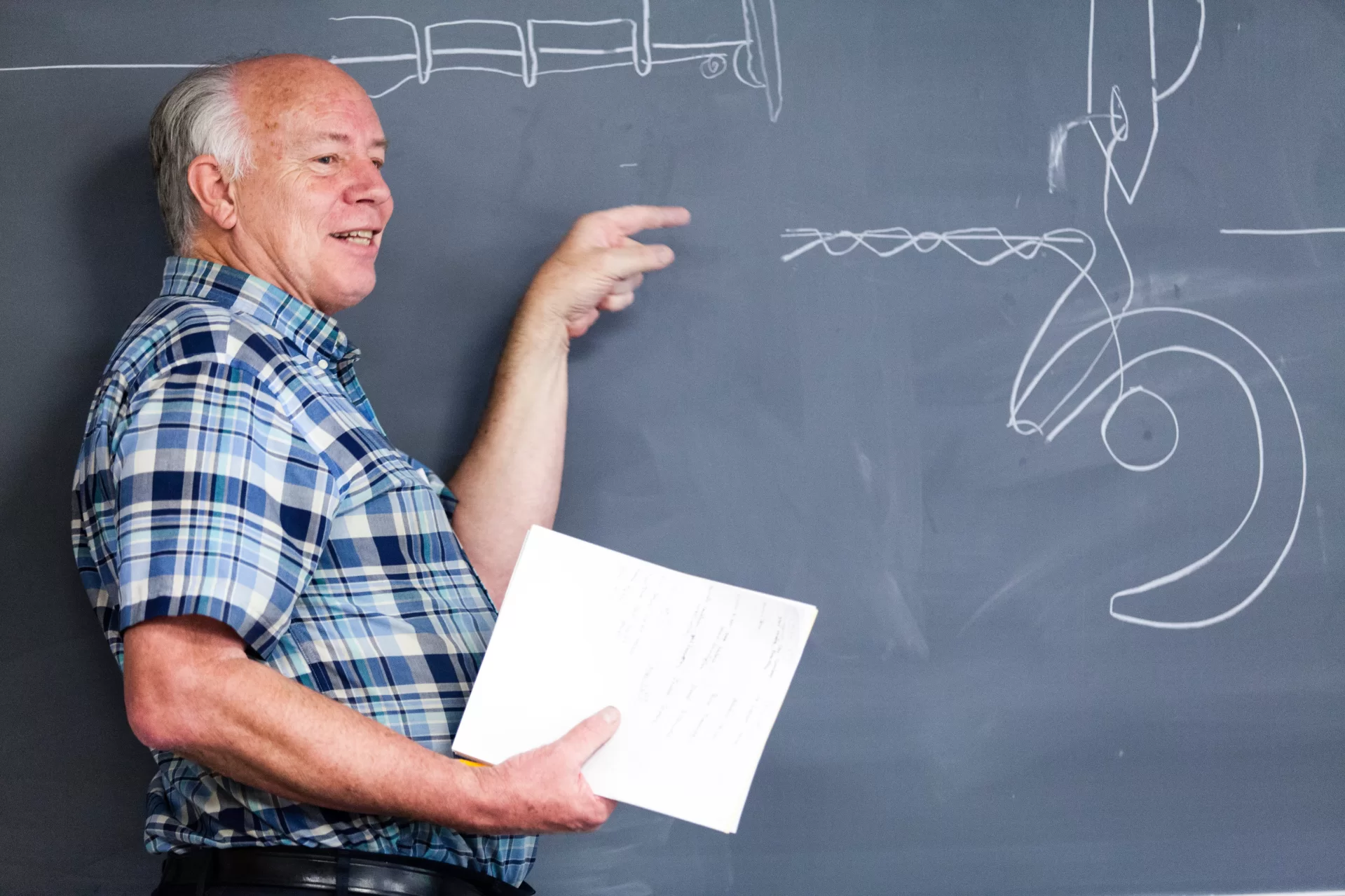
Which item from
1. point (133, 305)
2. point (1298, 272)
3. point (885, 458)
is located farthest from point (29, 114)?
point (1298, 272)

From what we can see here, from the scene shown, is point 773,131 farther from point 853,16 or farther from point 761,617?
point 761,617

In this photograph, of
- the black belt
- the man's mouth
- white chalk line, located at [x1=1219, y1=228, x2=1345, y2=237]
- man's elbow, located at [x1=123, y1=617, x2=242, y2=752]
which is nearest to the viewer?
man's elbow, located at [x1=123, y1=617, x2=242, y2=752]

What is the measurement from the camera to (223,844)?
0.96 m

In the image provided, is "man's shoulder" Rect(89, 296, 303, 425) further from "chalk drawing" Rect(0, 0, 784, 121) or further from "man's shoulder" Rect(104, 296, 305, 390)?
"chalk drawing" Rect(0, 0, 784, 121)

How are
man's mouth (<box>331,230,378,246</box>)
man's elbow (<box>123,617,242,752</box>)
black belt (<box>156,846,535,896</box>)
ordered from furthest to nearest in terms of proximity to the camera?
1. man's mouth (<box>331,230,378,246</box>)
2. black belt (<box>156,846,535,896</box>)
3. man's elbow (<box>123,617,242,752</box>)

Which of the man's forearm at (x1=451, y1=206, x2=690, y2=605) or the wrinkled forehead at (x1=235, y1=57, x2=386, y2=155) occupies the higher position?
the wrinkled forehead at (x1=235, y1=57, x2=386, y2=155)

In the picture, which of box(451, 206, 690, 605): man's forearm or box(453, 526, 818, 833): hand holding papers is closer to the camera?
box(453, 526, 818, 833): hand holding papers

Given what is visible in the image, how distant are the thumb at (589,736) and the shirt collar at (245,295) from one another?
1.57 feet

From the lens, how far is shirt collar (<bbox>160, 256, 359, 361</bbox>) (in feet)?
3.44

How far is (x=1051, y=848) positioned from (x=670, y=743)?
69cm

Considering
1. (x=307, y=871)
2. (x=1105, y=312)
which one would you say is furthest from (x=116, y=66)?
(x=1105, y=312)

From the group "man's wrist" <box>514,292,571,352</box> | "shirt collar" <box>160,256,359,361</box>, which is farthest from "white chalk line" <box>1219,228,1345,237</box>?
"shirt collar" <box>160,256,359,361</box>

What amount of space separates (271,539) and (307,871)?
1.02 feet

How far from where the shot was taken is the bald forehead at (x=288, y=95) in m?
1.12
